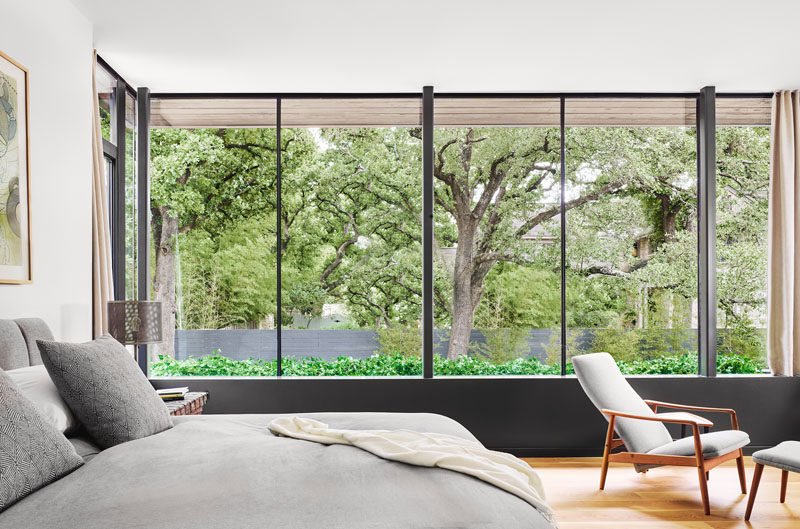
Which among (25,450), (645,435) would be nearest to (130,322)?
(25,450)

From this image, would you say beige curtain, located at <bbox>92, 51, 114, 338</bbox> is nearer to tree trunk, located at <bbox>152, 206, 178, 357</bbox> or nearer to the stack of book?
the stack of book

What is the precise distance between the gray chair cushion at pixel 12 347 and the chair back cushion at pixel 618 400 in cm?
325

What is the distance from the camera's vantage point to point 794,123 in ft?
16.5

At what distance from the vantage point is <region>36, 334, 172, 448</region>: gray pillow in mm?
2281

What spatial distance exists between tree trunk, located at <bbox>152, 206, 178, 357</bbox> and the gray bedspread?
3073 mm

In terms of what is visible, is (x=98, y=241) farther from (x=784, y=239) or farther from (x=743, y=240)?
(x=784, y=239)

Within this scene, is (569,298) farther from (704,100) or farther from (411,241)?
(704,100)

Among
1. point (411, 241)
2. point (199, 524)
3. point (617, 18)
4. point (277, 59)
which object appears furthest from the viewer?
point (411, 241)

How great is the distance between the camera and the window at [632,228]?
516 cm

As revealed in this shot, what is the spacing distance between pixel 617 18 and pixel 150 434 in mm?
3458

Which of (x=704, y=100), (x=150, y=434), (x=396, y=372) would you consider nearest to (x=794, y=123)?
(x=704, y=100)

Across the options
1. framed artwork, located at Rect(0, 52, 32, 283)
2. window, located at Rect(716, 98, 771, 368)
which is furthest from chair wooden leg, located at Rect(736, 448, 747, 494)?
framed artwork, located at Rect(0, 52, 32, 283)

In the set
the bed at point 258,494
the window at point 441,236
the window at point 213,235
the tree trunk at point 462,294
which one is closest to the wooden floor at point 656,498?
the window at point 441,236

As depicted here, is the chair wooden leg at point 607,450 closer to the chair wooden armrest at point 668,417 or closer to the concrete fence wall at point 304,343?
the chair wooden armrest at point 668,417
